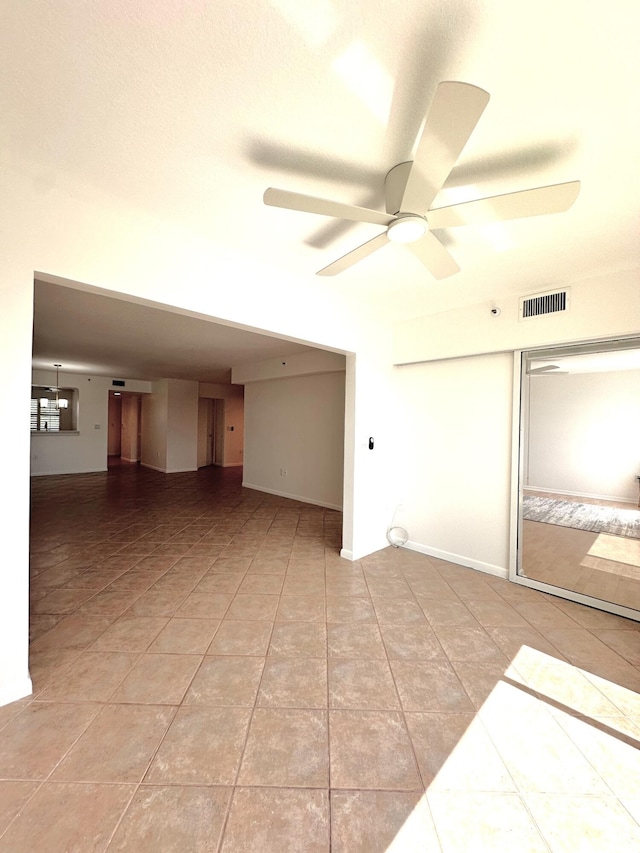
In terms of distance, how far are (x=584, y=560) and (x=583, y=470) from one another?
883 mm

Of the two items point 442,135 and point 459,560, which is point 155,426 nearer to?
point 459,560

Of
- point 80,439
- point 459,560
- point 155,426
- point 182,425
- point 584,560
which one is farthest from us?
point 155,426

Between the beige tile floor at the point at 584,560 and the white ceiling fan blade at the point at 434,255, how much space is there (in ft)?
7.41

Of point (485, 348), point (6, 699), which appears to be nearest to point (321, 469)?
point (485, 348)

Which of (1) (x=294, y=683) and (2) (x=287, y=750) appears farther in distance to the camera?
(1) (x=294, y=683)

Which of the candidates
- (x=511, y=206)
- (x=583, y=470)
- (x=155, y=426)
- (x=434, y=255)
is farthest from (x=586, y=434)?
(x=155, y=426)

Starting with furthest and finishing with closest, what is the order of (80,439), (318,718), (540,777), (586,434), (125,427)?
1. (125,427)
2. (80,439)
3. (586,434)
4. (318,718)
5. (540,777)

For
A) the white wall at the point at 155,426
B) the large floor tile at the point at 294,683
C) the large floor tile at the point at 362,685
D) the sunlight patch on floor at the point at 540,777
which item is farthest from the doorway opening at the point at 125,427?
the sunlight patch on floor at the point at 540,777

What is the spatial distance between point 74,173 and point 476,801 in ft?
10.6

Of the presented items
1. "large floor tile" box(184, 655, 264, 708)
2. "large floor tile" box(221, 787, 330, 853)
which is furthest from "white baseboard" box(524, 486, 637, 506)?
"large floor tile" box(221, 787, 330, 853)

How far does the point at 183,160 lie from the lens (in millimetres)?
1626

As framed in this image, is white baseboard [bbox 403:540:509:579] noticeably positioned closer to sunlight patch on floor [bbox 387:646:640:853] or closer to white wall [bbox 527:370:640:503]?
white wall [bbox 527:370:640:503]

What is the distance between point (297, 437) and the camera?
21.4ft

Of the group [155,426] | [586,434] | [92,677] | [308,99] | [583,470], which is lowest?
[92,677]
